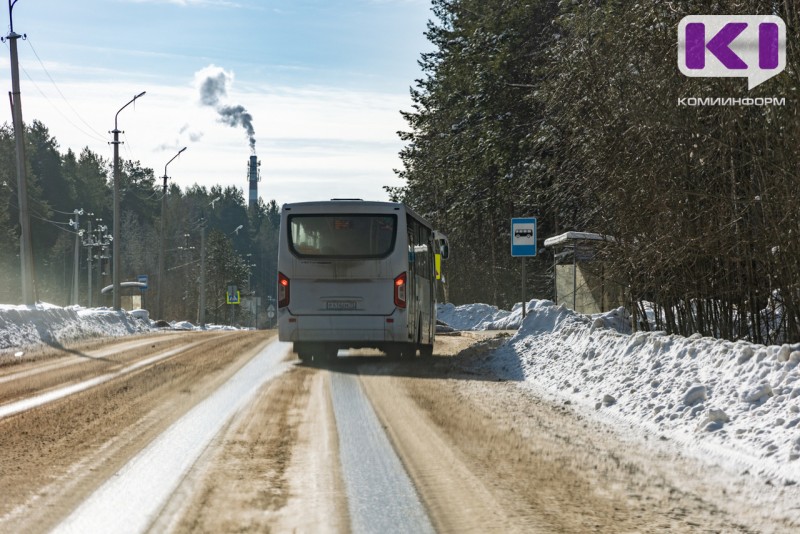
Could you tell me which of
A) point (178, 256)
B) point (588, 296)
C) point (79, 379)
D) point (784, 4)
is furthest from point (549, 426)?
point (178, 256)

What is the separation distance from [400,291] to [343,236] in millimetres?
1560

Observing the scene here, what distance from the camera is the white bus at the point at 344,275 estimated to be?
1841 centimetres

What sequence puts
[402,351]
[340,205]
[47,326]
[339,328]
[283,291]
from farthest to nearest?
[47,326] → [402,351] → [340,205] → [283,291] → [339,328]

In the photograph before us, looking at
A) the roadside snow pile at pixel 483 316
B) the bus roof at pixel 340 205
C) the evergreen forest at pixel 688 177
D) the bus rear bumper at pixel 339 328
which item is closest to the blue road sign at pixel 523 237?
the evergreen forest at pixel 688 177

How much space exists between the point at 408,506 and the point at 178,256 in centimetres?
17065

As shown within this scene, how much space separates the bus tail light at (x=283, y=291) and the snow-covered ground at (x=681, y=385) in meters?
4.12

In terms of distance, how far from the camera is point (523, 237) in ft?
75.9

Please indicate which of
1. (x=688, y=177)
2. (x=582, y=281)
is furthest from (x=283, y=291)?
(x=582, y=281)

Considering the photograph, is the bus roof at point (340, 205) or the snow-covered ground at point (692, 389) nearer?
the snow-covered ground at point (692, 389)

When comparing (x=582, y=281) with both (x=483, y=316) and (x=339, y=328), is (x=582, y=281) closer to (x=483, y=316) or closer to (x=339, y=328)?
(x=339, y=328)

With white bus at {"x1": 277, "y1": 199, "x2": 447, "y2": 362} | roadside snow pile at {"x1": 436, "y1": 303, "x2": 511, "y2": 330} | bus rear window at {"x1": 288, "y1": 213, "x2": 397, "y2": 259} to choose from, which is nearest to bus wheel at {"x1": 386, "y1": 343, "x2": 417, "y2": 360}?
white bus at {"x1": 277, "y1": 199, "x2": 447, "y2": 362}

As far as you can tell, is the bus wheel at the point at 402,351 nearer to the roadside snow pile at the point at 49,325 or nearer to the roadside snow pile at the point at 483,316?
the roadside snow pile at the point at 483,316

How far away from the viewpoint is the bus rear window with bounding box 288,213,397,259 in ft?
61.5

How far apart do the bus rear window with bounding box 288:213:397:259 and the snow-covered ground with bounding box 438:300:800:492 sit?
4230 millimetres
